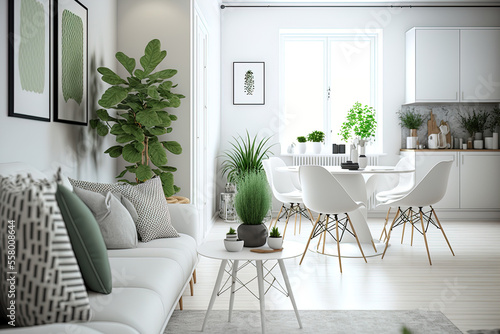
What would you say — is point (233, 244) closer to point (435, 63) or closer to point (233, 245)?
point (233, 245)

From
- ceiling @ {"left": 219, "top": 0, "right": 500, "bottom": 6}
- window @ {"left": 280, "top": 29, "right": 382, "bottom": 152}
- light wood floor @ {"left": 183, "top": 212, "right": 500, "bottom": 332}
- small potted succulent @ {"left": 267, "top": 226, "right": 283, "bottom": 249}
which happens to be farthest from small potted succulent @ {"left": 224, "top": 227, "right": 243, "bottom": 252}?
ceiling @ {"left": 219, "top": 0, "right": 500, "bottom": 6}

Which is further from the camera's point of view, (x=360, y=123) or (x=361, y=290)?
(x=360, y=123)

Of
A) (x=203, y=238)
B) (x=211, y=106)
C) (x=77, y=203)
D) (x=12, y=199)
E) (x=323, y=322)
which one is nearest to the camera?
(x=12, y=199)

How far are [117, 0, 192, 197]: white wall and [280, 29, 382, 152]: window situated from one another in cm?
311

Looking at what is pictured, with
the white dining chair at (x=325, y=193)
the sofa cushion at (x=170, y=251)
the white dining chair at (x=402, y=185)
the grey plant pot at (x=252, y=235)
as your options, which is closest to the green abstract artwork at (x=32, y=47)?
the sofa cushion at (x=170, y=251)

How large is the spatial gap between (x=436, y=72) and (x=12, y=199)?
631 cm

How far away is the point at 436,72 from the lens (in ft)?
22.0

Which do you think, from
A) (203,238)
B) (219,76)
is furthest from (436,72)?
(203,238)

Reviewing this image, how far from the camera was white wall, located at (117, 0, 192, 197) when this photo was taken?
4266 millimetres

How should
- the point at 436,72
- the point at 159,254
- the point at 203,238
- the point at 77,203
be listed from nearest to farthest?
1. the point at 77,203
2. the point at 159,254
3. the point at 203,238
4. the point at 436,72

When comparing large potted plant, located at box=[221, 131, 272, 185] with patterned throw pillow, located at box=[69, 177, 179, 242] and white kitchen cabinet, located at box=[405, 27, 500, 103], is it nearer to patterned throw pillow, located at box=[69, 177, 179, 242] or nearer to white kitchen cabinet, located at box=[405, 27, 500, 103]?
white kitchen cabinet, located at box=[405, 27, 500, 103]

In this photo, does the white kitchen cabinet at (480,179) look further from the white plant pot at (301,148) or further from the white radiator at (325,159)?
the white plant pot at (301,148)

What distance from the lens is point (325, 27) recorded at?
708 centimetres

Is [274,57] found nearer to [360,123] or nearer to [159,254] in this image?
[360,123]
